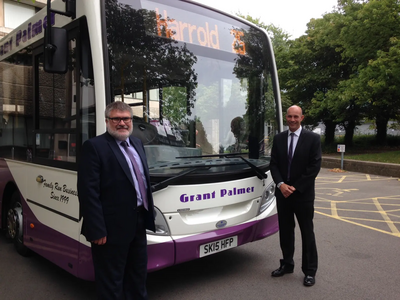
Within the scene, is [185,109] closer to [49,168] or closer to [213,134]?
[213,134]

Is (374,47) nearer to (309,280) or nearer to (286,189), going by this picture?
(286,189)

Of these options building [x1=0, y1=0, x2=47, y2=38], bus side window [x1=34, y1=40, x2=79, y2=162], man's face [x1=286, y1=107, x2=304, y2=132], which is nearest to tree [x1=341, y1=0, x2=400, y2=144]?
man's face [x1=286, y1=107, x2=304, y2=132]

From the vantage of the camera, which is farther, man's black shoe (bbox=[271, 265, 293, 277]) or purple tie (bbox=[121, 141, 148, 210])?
man's black shoe (bbox=[271, 265, 293, 277])

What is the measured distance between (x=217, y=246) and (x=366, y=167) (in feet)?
43.1

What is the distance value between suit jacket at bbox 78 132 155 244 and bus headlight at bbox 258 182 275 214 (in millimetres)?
1786

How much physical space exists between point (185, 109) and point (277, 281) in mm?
2084

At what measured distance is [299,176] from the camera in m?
3.81

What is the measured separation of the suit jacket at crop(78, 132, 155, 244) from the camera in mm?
2502

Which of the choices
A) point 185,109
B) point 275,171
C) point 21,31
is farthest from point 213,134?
point 21,31

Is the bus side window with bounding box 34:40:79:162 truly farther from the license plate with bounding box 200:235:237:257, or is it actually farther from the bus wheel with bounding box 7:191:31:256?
the license plate with bounding box 200:235:237:257

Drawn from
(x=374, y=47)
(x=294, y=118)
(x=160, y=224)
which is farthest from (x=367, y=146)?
(x=160, y=224)

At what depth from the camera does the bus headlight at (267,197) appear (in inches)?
159

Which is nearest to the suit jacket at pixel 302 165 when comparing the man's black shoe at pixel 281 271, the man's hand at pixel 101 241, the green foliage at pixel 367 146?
the man's black shoe at pixel 281 271

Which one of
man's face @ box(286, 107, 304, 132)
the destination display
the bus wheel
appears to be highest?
the destination display
